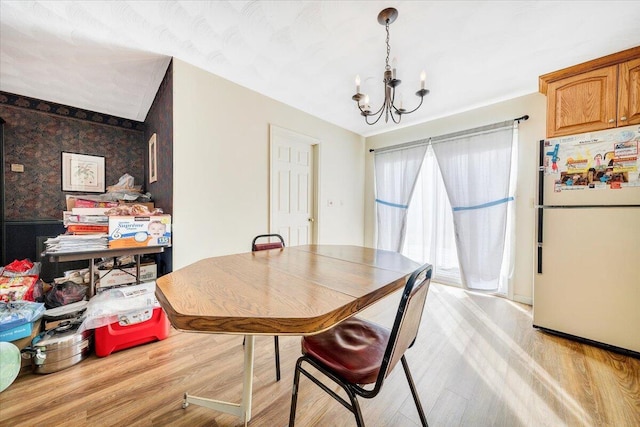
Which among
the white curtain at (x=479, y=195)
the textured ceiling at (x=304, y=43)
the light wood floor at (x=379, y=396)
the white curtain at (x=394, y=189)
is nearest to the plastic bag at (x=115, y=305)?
the light wood floor at (x=379, y=396)

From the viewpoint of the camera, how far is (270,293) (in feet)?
2.71

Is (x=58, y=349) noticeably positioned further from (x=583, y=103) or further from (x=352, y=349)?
(x=583, y=103)

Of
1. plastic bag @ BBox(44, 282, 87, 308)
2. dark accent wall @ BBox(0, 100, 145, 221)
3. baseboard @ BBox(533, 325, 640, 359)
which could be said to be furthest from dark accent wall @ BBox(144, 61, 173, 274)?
baseboard @ BBox(533, 325, 640, 359)

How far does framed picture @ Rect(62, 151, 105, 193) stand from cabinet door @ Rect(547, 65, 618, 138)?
5.35 metres

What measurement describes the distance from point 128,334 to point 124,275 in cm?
72

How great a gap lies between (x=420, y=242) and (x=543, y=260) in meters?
1.60

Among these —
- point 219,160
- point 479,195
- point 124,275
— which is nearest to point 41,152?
point 124,275

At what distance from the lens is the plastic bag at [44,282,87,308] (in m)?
1.96

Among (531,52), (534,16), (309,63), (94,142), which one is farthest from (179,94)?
(531,52)

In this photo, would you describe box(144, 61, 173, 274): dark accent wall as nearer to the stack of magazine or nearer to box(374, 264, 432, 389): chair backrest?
the stack of magazine

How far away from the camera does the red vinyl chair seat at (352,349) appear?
0.85m

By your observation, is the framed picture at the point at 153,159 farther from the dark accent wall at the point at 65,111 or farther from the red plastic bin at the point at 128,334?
the red plastic bin at the point at 128,334

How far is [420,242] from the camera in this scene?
357 cm

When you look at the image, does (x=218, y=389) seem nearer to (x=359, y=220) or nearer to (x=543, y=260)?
(x=543, y=260)
